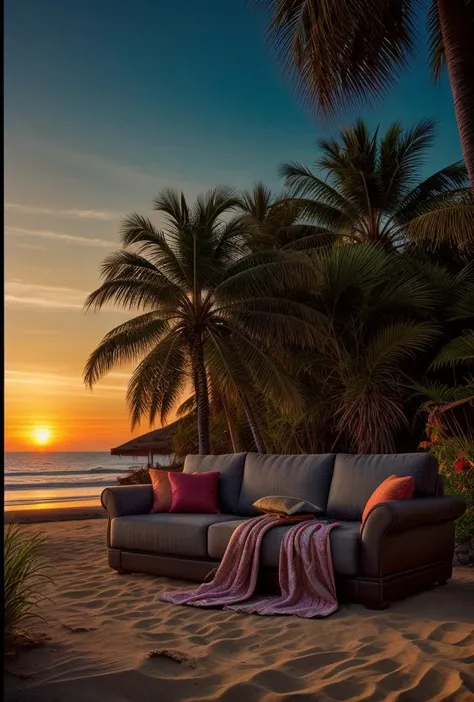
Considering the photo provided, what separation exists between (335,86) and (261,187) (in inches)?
370

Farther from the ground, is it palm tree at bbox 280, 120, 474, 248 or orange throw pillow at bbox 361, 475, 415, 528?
palm tree at bbox 280, 120, 474, 248

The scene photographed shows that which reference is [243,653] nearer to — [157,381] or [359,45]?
[359,45]

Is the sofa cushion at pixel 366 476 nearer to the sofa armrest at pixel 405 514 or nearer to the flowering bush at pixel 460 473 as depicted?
the sofa armrest at pixel 405 514

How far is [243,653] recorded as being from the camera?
4.09m

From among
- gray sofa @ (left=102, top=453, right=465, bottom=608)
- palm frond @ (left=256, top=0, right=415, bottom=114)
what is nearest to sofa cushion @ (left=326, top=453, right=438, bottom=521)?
gray sofa @ (left=102, top=453, right=465, bottom=608)

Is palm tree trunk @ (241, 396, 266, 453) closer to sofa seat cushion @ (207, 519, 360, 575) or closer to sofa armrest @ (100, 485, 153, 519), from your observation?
sofa armrest @ (100, 485, 153, 519)

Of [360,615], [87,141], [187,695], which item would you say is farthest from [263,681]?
[87,141]

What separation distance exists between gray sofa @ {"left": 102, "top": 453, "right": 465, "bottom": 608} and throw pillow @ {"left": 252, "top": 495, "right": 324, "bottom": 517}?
0.23 m

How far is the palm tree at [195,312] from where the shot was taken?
41.0ft

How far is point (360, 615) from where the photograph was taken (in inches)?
195

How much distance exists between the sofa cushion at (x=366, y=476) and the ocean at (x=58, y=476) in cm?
1152

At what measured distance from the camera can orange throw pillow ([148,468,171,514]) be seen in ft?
23.2

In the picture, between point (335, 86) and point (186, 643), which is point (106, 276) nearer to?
point (335, 86)

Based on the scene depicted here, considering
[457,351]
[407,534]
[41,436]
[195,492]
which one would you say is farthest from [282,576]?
[41,436]
